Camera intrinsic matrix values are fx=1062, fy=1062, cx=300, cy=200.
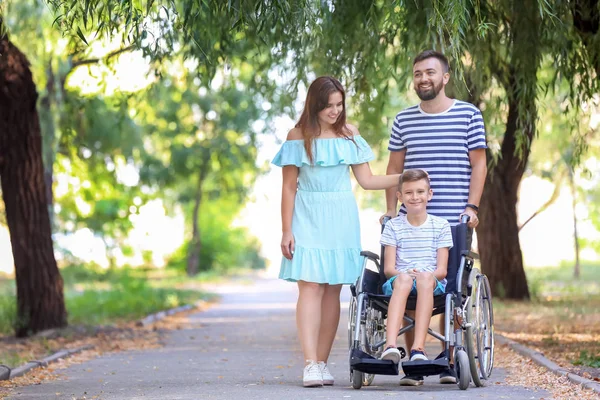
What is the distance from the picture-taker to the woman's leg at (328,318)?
273 inches

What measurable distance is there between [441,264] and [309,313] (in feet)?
3.10

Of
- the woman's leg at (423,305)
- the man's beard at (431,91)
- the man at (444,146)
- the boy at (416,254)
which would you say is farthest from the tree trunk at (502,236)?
the woman's leg at (423,305)

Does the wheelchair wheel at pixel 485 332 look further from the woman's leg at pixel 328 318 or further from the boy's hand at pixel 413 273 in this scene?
the woman's leg at pixel 328 318

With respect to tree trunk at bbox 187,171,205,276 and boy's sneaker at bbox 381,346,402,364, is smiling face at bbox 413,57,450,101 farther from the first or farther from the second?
tree trunk at bbox 187,171,205,276

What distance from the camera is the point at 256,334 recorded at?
1240 centimetres

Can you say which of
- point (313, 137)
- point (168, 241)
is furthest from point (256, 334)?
point (168, 241)

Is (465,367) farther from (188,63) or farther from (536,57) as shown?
(188,63)

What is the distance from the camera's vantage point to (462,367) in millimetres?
6191

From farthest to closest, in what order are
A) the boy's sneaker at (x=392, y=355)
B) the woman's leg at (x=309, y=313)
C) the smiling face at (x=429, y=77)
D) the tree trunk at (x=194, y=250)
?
the tree trunk at (x=194, y=250) → the woman's leg at (x=309, y=313) → the smiling face at (x=429, y=77) → the boy's sneaker at (x=392, y=355)

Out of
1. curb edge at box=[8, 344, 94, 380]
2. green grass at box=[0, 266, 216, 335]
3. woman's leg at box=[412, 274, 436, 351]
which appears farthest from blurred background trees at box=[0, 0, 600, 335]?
curb edge at box=[8, 344, 94, 380]

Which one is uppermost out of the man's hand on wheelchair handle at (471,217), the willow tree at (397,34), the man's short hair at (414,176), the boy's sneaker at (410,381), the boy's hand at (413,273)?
the willow tree at (397,34)

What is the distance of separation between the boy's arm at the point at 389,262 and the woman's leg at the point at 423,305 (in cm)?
24

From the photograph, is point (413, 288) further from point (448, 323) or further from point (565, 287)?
point (565, 287)

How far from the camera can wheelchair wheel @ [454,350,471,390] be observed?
620 centimetres
